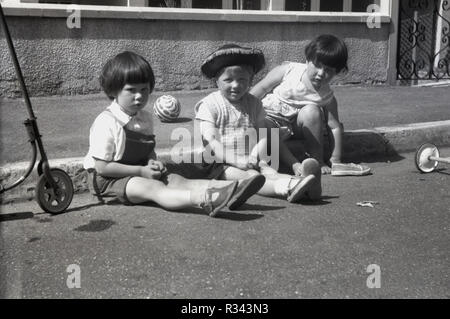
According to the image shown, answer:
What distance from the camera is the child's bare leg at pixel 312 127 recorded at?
4.65 m

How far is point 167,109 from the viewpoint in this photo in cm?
583

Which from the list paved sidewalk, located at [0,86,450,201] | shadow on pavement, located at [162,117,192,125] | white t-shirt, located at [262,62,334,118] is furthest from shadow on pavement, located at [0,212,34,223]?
shadow on pavement, located at [162,117,192,125]

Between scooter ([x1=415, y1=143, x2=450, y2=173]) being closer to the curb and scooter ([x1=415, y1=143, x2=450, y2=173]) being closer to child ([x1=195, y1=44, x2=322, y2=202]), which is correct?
the curb

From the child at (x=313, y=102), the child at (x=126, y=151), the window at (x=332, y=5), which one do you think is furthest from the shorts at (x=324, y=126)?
the window at (x=332, y=5)

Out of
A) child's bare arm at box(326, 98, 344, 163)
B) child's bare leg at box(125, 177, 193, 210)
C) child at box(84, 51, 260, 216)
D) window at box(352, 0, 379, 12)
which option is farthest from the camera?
window at box(352, 0, 379, 12)

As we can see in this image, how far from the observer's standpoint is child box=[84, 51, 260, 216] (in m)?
3.67

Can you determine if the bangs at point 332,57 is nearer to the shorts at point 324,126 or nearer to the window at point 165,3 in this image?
the shorts at point 324,126

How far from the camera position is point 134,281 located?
2.59m

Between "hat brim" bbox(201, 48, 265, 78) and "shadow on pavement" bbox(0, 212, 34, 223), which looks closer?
"shadow on pavement" bbox(0, 212, 34, 223)

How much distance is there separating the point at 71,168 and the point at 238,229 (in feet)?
4.48

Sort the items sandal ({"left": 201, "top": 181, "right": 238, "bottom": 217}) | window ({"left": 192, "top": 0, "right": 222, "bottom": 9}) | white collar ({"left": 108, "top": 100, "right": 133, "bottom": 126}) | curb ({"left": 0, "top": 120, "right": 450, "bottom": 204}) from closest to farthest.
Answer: sandal ({"left": 201, "top": 181, "right": 238, "bottom": 217}), white collar ({"left": 108, "top": 100, "right": 133, "bottom": 126}), curb ({"left": 0, "top": 120, "right": 450, "bottom": 204}), window ({"left": 192, "top": 0, "right": 222, "bottom": 9})

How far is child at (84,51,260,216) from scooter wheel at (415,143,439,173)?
5.90 ft
